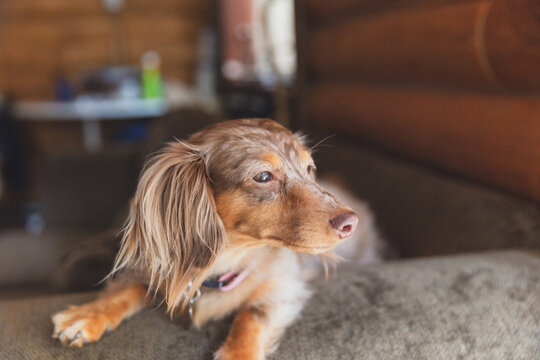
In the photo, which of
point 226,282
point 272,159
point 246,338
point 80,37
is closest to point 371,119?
point 272,159

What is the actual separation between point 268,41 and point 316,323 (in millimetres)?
2850

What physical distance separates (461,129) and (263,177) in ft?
2.83

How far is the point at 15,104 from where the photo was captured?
16.5 feet

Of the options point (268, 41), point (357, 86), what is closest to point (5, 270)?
point (357, 86)

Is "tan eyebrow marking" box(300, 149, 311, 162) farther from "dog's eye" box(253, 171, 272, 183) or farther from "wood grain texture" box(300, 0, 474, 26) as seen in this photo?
"wood grain texture" box(300, 0, 474, 26)

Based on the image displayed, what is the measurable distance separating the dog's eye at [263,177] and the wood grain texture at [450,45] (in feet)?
2.58

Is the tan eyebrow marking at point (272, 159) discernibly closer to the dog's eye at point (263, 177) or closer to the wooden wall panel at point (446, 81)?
the dog's eye at point (263, 177)

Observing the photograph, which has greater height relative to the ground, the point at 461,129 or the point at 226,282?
the point at 461,129

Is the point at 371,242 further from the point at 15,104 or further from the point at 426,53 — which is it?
the point at 15,104

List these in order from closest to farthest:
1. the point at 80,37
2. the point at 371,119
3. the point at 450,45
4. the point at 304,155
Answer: the point at 304,155
the point at 450,45
the point at 371,119
the point at 80,37

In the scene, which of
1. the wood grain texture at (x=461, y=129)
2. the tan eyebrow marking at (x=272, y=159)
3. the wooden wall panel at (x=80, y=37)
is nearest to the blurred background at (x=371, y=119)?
the wood grain texture at (x=461, y=129)

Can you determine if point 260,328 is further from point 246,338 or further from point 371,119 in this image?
point 371,119

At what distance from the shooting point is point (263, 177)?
1115 millimetres

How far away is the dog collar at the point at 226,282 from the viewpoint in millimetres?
1159
